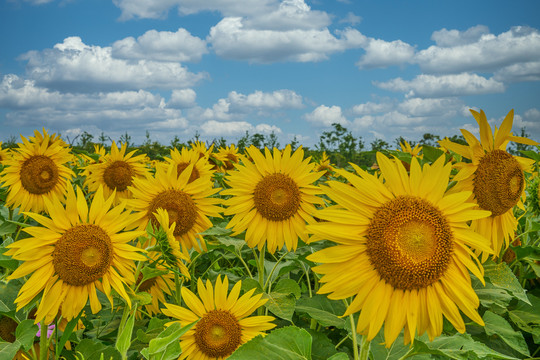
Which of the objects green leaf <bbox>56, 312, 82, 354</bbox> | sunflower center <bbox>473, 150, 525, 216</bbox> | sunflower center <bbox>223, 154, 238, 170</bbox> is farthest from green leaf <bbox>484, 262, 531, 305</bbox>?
sunflower center <bbox>223, 154, 238, 170</bbox>

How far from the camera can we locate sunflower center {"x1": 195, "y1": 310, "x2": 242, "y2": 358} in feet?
7.21

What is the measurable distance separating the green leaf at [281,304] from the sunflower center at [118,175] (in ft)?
8.91

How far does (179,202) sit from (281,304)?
38.1 inches

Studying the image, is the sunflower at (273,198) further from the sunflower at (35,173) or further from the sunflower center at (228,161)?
the sunflower center at (228,161)

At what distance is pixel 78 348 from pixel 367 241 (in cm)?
138

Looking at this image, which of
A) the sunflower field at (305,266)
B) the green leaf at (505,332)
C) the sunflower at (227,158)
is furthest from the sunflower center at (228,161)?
the green leaf at (505,332)

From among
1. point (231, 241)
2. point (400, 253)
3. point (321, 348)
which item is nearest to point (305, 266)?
point (231, 241)

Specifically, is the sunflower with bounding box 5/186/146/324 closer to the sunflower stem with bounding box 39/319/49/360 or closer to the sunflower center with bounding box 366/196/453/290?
the sunflower stem with bounding box 39/319/49/360

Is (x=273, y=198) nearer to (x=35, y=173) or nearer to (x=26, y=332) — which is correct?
(x=26, y=332)

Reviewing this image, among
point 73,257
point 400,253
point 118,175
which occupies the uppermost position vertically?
point 118,175

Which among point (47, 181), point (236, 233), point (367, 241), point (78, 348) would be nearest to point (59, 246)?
point (78, 348)

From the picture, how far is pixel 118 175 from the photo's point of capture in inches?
187

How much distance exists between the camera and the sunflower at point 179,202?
2.91m

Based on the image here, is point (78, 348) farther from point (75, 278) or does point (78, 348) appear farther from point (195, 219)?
point (195, 219)
